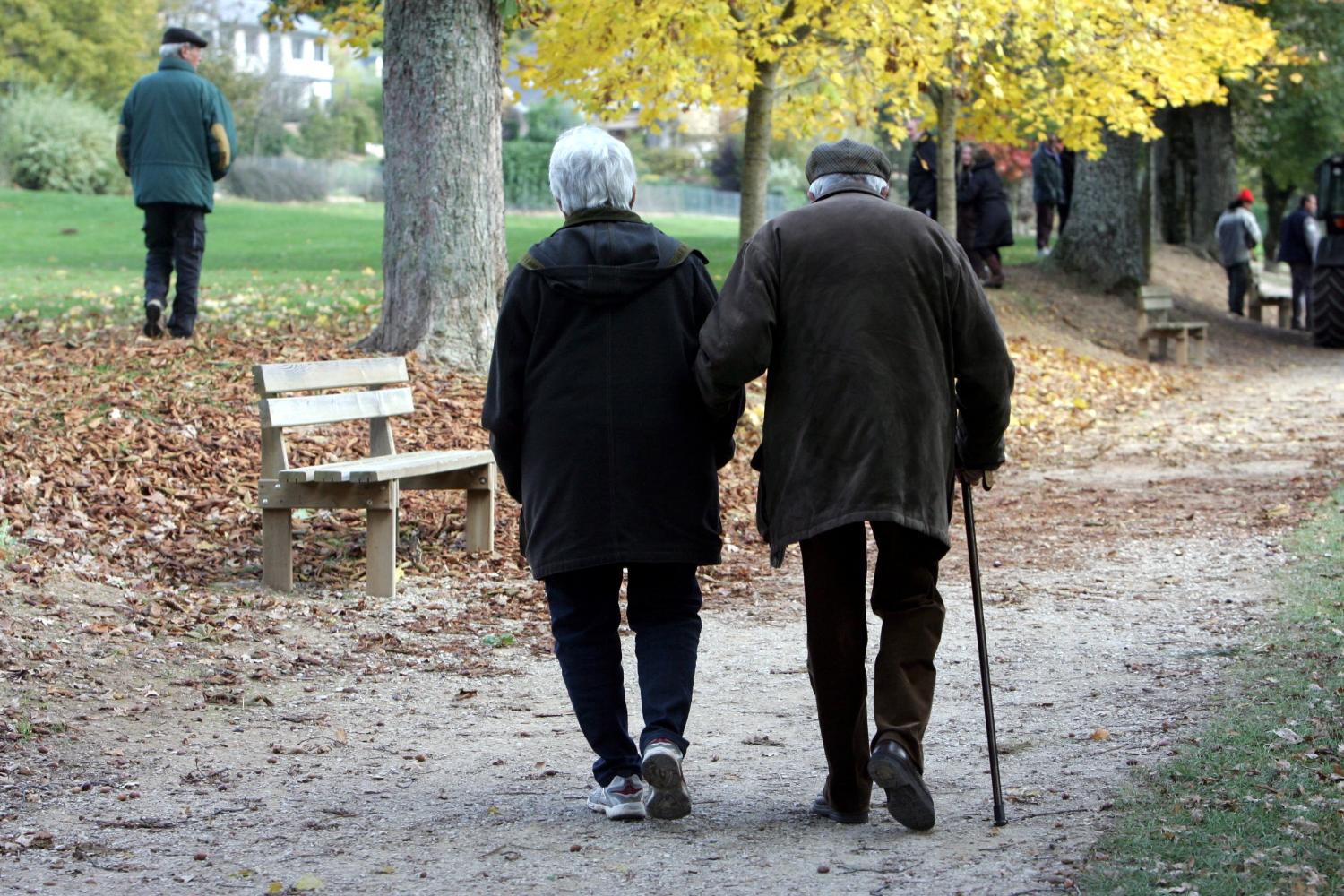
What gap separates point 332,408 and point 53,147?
120 feet

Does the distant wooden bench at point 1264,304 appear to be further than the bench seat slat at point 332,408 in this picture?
Yes

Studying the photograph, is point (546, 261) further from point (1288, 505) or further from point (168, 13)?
point (168, 13)

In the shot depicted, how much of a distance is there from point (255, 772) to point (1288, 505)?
22.4 feet

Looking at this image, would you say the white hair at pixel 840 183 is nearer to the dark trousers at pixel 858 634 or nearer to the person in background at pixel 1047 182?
the dark trousers at pixel 858 634

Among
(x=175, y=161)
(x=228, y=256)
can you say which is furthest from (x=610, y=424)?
(x=228, y=256)

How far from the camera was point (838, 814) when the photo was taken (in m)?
4.45

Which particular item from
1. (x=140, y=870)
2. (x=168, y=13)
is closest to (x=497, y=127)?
(x=140, y=870)

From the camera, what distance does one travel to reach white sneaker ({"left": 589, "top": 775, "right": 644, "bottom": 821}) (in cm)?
453

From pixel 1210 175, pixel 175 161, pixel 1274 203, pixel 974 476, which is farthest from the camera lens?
pixel 1274 203

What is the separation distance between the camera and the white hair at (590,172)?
174 inches

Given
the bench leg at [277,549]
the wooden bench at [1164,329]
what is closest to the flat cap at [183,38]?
the bench leg at [277,549]

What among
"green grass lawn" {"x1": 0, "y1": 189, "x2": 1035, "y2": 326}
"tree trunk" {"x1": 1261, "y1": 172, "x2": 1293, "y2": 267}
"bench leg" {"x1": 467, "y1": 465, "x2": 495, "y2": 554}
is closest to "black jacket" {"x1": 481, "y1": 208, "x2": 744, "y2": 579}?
"bench leg" {"x1": 467, "y1": 465, "x2": 495, "y2": 554}

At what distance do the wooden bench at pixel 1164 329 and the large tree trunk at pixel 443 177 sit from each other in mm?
10272

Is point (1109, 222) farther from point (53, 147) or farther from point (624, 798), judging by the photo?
point (53, 147)
